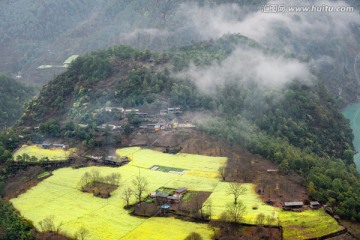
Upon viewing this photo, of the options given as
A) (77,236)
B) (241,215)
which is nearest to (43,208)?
(77,236)

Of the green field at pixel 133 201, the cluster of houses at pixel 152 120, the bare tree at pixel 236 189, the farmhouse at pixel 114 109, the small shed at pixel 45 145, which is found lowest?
the green field at pixel 133 201

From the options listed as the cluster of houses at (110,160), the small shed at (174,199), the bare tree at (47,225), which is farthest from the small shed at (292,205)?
the cluster of houses at (110,160)

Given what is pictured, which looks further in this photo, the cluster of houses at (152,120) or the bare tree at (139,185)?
the cluster of houses at (152,120)

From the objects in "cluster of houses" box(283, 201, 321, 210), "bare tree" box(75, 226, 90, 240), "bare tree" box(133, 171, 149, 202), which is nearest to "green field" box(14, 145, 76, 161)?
"bare tree" box(133, 171, 149, 202)

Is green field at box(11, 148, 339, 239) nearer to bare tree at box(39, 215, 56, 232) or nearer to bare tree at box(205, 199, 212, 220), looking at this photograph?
bare tree at box(205, 199, 212, 220)

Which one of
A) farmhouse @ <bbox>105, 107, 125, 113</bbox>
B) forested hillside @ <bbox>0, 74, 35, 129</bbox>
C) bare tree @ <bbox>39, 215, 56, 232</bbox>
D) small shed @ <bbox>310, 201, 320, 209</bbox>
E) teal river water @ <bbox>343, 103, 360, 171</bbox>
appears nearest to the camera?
small shed @ <bbox>310, 201, 320, 209</bbox>

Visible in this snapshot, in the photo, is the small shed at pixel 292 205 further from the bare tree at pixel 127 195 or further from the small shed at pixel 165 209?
the bare tree at pixel 127 195

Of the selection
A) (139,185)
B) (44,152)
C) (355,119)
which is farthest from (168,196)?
(355,119)
